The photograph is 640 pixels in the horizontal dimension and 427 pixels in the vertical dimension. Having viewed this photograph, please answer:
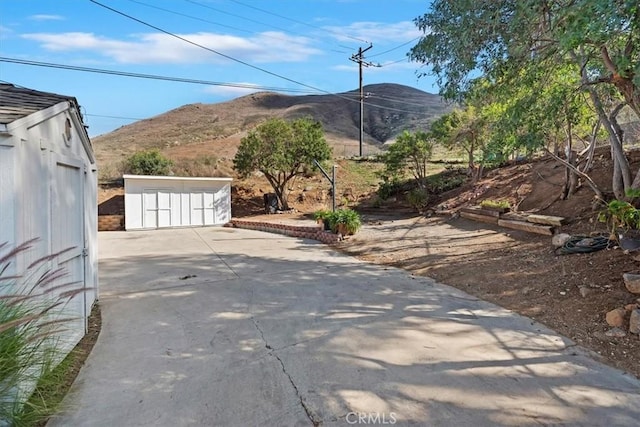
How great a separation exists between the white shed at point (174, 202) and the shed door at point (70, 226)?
11654 mm

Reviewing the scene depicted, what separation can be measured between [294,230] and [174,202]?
643 centimetres

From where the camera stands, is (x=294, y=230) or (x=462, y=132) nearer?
(x=294, y=230)

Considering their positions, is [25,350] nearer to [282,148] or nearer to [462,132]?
[462,132]

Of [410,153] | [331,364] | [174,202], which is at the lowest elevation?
[331,364]

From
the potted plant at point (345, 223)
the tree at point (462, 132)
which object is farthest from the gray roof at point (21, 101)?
the tree at point (462, 132)

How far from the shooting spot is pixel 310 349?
3.38 m

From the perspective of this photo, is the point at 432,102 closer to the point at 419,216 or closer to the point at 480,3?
the point at 419,216

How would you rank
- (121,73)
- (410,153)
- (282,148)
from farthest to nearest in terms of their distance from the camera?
(282,148)
(410,153)
(121,73)

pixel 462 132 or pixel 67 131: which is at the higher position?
pixel 462 132

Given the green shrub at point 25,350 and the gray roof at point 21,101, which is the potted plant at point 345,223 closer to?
the gray roof at point 21,101

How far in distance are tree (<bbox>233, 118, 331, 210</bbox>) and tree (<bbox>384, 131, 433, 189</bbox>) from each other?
3.08m

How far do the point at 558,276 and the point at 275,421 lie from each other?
4.46 m

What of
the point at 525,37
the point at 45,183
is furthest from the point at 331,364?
the point at 525,37

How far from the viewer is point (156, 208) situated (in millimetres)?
15070
